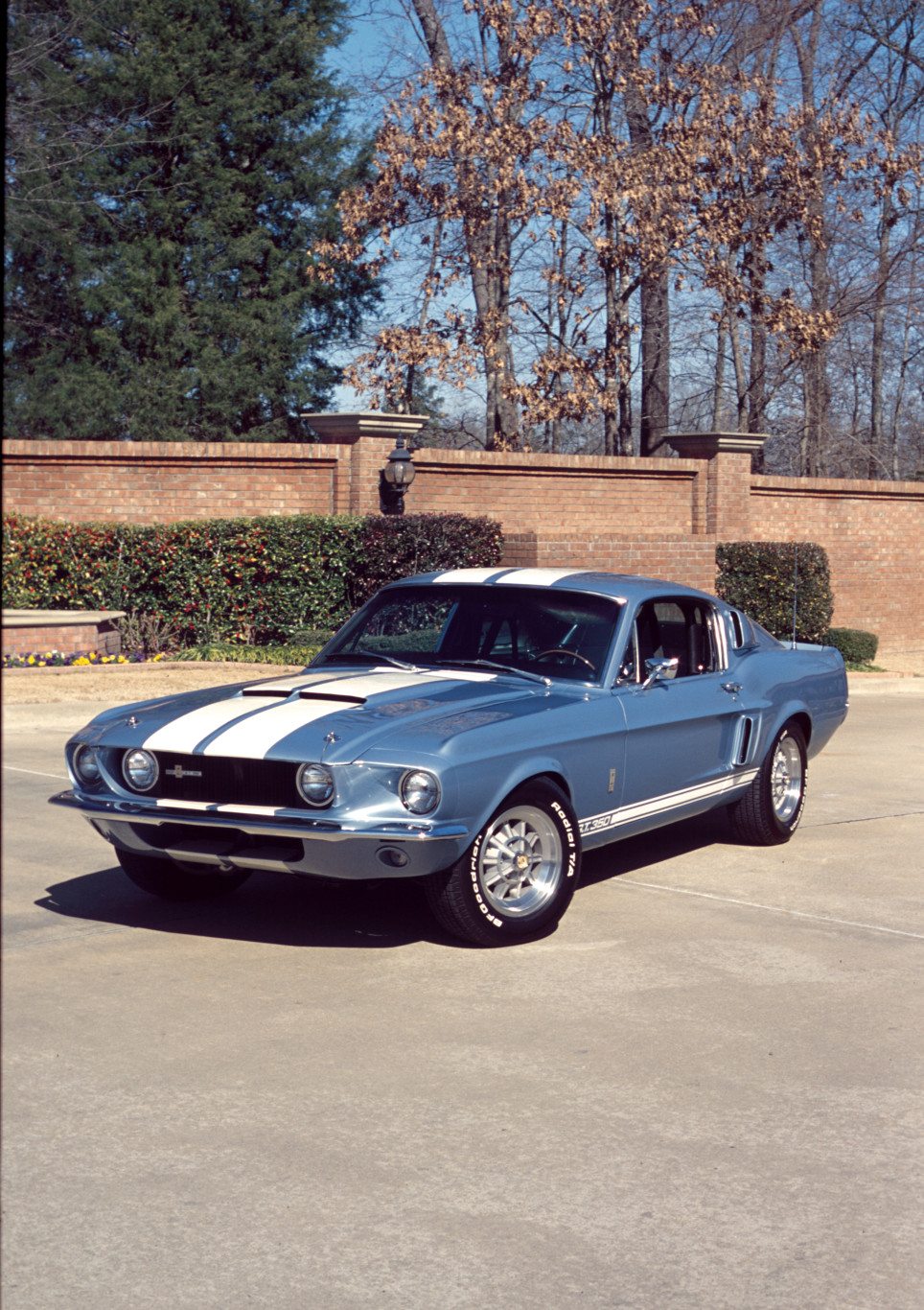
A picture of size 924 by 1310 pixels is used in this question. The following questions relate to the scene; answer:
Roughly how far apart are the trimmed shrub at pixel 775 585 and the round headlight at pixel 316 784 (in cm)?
1628

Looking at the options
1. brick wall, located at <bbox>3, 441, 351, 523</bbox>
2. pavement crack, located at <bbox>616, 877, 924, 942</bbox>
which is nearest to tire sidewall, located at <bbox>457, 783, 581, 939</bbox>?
pavement crack, located at <bbox>616, 877, 924, 942</bbox>

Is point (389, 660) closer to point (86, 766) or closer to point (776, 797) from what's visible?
point (86, 766)

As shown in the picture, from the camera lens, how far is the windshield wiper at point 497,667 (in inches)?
300

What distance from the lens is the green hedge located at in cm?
1784

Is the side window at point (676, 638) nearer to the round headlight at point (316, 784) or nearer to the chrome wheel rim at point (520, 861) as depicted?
the chrome wheel rim at point (520, 861)

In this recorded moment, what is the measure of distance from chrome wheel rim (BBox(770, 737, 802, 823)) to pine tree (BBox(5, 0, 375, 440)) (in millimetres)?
21127

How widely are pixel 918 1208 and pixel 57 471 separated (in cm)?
1606

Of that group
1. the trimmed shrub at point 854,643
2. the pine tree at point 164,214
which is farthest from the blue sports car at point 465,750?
the pine tree at point 164,214

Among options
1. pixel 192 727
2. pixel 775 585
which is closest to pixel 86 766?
pixel 192 727

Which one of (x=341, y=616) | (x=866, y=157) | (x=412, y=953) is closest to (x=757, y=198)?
(x=866, y=157)

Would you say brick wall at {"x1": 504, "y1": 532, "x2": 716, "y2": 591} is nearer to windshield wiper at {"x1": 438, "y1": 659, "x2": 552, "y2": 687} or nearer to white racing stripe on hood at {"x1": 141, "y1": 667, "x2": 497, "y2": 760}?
windshield wiper at {"x1": 438, "y1": 659, "x2": 552, "y2": 687}

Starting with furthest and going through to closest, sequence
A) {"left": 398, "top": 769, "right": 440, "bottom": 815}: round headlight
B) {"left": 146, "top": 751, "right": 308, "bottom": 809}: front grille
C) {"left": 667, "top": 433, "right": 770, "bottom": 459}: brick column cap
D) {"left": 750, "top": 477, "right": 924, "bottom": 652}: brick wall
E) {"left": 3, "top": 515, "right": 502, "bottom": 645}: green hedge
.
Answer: {"left": 750, "top": 477, "right": 924, "bottom": 652}: brick wall
{"left": 667, "top": 433, "right": 770, "bottom": 459}: brick column cap
{"left": 3, "top": 515, "right": 502, "bottom": 645}: green hedge
{"left": 146, "top": 751, "right": 308, "bottom": 809}: front grille
{"left": 398, "top": 769, "right": 440, "bottom": 815}: round headlight

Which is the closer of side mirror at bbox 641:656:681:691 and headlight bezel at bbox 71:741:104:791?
headlight bezel at bbox 71:741:104:791

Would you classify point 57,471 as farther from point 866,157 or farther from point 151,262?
point 866,157
